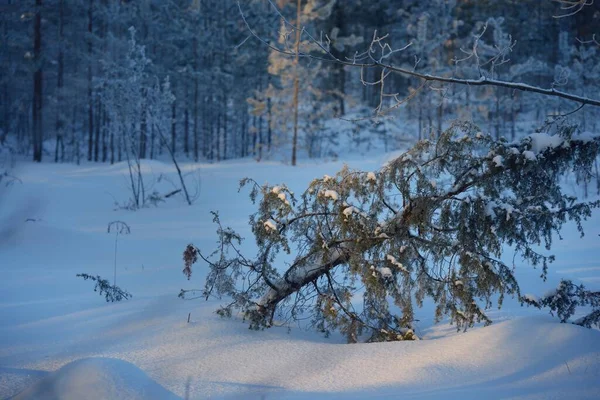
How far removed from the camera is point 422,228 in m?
4.65

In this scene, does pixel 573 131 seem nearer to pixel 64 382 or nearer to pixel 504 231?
pixel 504 231

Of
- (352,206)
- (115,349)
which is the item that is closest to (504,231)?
(352,206)

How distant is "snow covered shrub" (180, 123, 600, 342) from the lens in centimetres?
438

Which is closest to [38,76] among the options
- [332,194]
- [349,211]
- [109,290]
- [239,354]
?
[109,290]

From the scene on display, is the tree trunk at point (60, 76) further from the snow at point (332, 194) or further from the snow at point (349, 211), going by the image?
the snow at point (349, 211)

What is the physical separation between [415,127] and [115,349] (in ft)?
107

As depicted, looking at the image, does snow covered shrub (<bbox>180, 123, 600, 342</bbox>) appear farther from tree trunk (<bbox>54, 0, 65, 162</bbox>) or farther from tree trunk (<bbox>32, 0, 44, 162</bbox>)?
tree trunk (<bbox>54, 0, 65, 162</bbox>)

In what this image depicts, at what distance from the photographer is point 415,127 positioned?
34594mm

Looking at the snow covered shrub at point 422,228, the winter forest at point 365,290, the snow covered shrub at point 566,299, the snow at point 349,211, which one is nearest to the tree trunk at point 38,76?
the winter forest at point 365,290

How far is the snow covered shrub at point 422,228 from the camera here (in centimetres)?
438

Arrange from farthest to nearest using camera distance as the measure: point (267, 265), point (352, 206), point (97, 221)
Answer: point (97, 221) → point (267, 265) → point (352, 206)

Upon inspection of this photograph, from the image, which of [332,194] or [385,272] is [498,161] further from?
[332,194]

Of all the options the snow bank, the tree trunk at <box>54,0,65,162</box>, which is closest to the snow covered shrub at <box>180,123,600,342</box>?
the snow bank

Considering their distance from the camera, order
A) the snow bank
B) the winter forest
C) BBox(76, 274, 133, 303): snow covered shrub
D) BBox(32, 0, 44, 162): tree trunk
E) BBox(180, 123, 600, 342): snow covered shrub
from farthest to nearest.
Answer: BBox(32, 0, 44, 162): tree trunk → BBox(76, 274, 133, 303): snow covered shrub → BBox(180, 123, 600, 342): snow covered shrub → the winter forest → the snow bank
